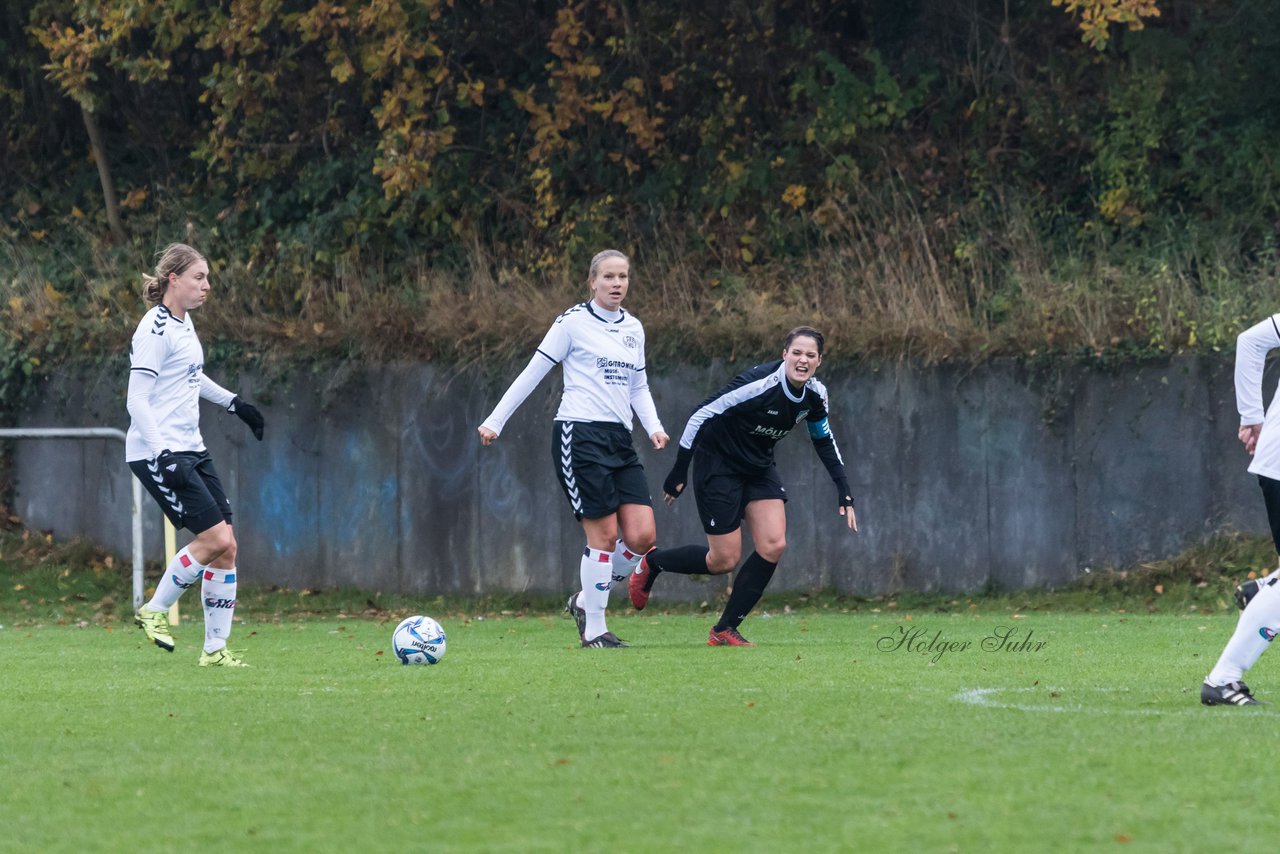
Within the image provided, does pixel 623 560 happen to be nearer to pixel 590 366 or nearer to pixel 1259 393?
pixel 590 366

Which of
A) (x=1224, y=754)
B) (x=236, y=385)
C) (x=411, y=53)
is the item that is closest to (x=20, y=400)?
(x=236, y=385)

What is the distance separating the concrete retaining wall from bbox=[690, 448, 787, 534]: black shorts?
5.15m

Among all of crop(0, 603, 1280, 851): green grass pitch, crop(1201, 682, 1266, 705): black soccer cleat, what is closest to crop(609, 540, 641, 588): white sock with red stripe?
crop(0, 603, 1280, 851): green grass pitch

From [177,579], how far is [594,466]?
248 centimetres

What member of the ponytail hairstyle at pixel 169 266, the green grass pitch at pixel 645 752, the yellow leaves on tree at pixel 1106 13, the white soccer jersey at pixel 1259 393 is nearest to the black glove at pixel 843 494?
the green grass pitch at pixel 645 752

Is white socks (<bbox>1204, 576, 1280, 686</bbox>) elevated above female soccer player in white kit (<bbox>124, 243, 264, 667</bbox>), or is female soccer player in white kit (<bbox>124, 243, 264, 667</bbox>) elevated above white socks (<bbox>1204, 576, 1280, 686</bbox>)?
female soccer player in white kit (<bbox>124, 243, 264, 667</bbox>)

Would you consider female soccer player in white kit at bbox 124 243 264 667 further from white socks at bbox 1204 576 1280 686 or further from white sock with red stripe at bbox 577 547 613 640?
white socks at bbox 1204 576 1280 686

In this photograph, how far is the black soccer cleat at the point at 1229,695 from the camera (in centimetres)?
759

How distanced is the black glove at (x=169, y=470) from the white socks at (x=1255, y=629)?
5606 mm

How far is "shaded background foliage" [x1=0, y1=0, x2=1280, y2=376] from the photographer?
60.2 feet

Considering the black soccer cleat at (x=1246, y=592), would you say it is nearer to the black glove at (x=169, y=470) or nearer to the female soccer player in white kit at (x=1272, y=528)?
the female soccer player in white kit at (x=1272, y=528)

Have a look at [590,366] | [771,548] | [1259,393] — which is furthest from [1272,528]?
[590,366]

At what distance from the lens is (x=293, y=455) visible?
1812 centimetres

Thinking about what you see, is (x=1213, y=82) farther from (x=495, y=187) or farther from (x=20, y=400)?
(x=20, y=400)
